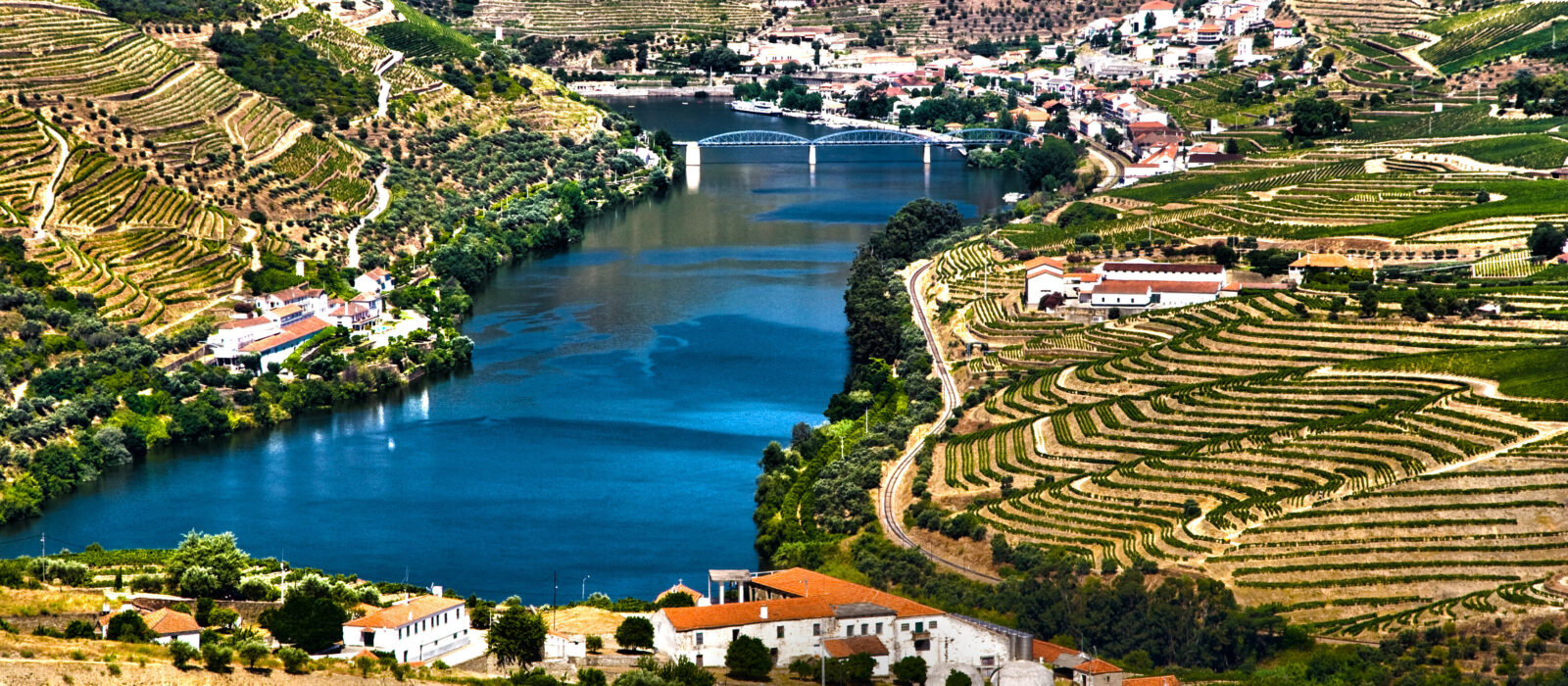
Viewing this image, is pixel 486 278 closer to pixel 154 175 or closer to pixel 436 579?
pixel 154 175

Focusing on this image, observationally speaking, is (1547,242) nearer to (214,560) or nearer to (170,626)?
(214,560)

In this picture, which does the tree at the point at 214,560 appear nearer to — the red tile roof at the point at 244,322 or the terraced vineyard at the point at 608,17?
the red tile roof at the point at 244,322

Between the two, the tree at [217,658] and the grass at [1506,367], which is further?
the grass at [1506,367]

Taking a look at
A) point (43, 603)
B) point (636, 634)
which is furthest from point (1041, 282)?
point (43, 603)

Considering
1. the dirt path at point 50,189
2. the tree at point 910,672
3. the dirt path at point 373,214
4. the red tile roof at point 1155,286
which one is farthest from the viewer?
the dirt path at point 373,214

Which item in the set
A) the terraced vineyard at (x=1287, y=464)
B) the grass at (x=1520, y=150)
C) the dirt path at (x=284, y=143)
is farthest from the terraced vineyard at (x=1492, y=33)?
the terraced vineyard at (x=1287, y=464)

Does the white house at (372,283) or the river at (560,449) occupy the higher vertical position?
the white house at (372,283)

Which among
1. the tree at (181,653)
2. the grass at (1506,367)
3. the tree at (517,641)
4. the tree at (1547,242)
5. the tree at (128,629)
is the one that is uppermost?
the tree at (1547,242)
